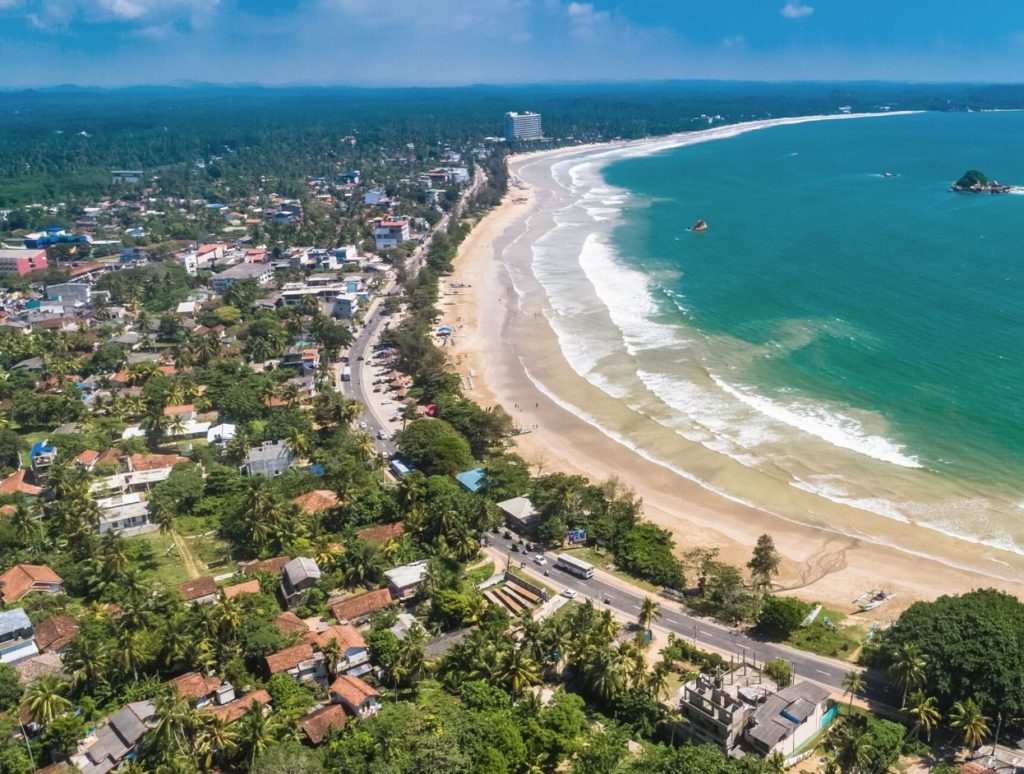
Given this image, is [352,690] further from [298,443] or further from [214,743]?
[298,443]

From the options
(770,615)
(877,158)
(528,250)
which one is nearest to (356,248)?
(528,250)

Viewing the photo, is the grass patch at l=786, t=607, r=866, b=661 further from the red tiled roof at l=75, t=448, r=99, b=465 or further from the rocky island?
the rocky island

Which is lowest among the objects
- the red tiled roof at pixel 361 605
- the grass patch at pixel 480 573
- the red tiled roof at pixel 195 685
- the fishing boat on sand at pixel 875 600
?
the fishing boat on sand at pixel 875 600

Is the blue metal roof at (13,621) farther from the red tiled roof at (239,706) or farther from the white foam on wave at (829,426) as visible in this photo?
the white foam on wave at (829,426)

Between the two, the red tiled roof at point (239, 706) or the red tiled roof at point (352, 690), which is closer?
the red tiled roof at point (239, 706)

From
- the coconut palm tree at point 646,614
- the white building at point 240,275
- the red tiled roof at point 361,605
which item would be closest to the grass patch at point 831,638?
the coconut palm tree at point 646,614

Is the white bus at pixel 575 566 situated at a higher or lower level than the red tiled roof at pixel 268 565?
lower

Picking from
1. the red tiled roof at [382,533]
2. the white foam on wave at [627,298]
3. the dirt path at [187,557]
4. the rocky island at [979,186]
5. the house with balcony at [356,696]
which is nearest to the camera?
the house with balcony at [356,696]

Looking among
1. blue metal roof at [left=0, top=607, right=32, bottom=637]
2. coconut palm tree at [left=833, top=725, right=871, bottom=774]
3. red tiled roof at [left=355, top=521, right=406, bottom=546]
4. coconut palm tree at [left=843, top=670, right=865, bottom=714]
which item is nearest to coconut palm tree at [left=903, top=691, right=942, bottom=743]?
coconut palm tree at [left=843, top=670, right=865, bottom=714]
